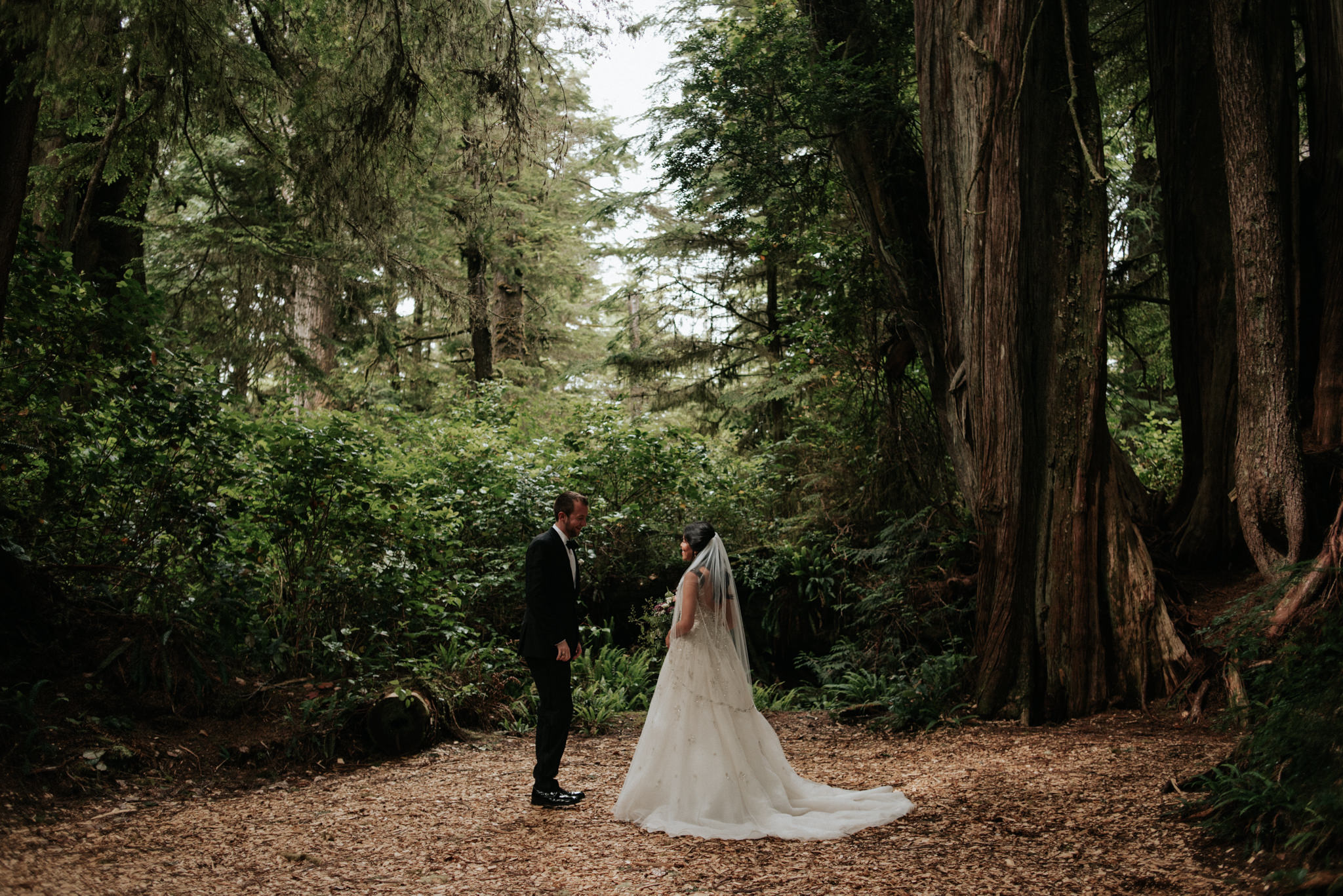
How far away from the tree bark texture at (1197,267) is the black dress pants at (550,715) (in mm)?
5847

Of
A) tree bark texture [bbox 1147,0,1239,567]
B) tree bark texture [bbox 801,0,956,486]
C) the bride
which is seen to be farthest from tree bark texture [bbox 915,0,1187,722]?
the bride

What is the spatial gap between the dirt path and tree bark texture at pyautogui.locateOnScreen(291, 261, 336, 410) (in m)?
6.62

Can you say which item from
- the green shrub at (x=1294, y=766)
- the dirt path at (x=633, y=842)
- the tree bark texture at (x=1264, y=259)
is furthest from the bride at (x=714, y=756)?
the tree bark texture at (x=1264, y=259)

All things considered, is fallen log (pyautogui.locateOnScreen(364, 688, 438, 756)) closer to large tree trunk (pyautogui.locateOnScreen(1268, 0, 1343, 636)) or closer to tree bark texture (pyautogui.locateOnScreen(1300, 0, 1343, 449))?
large tree trunk (pyautogui.locateOnScreen(1268, 0, 1343, 636))

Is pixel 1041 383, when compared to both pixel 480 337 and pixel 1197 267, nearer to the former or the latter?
pixel 1197 267

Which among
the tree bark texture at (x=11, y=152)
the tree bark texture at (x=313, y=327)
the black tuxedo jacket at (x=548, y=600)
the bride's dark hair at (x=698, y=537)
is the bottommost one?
the black tuxedo jacket at (x=548, y=600)

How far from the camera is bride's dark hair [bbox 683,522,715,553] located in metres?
4.96

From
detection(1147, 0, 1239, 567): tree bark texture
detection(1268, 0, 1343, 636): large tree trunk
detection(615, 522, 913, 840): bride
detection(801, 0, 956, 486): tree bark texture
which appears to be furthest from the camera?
detection(801, 0, 956, 486): tree bark texture

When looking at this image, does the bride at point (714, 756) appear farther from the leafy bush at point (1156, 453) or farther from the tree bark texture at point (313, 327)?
the leafy bush at point (1156, 453)

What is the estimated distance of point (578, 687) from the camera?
8273 mm

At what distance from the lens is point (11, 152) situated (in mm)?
4938

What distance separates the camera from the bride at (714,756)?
448 centimetres

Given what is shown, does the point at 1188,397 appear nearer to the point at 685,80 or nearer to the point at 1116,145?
the point at 1116,145

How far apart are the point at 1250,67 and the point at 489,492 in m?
8.14
